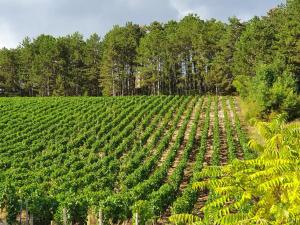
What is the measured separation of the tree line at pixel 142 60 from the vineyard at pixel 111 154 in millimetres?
18298

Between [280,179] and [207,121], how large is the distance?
129 ft

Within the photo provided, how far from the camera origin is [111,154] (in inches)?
1357

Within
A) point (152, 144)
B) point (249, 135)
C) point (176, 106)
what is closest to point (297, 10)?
point (176, 106)

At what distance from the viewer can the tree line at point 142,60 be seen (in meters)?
79.2

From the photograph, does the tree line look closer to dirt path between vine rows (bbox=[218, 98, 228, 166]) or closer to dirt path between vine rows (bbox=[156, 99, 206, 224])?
dirt path between vine rows (bbox=[218, 98, 228, 166])

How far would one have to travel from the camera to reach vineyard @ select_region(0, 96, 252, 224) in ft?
62.7

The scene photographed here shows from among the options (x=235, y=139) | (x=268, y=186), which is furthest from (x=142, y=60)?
(x=268, y=186)

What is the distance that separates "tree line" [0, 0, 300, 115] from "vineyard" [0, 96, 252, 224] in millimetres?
18298

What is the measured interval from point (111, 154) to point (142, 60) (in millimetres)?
52994

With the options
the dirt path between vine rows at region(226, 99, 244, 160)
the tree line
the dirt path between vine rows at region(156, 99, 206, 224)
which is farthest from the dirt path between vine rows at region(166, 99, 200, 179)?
the tree line

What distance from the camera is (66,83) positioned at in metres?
93.2

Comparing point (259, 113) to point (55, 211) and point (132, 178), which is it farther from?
point (55, 211)

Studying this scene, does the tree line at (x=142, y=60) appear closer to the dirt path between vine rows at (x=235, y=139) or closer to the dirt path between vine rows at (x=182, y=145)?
the dirt path between vine rows at (x=235, y=139)

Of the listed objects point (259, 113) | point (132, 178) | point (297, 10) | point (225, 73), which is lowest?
point (132, 178)
